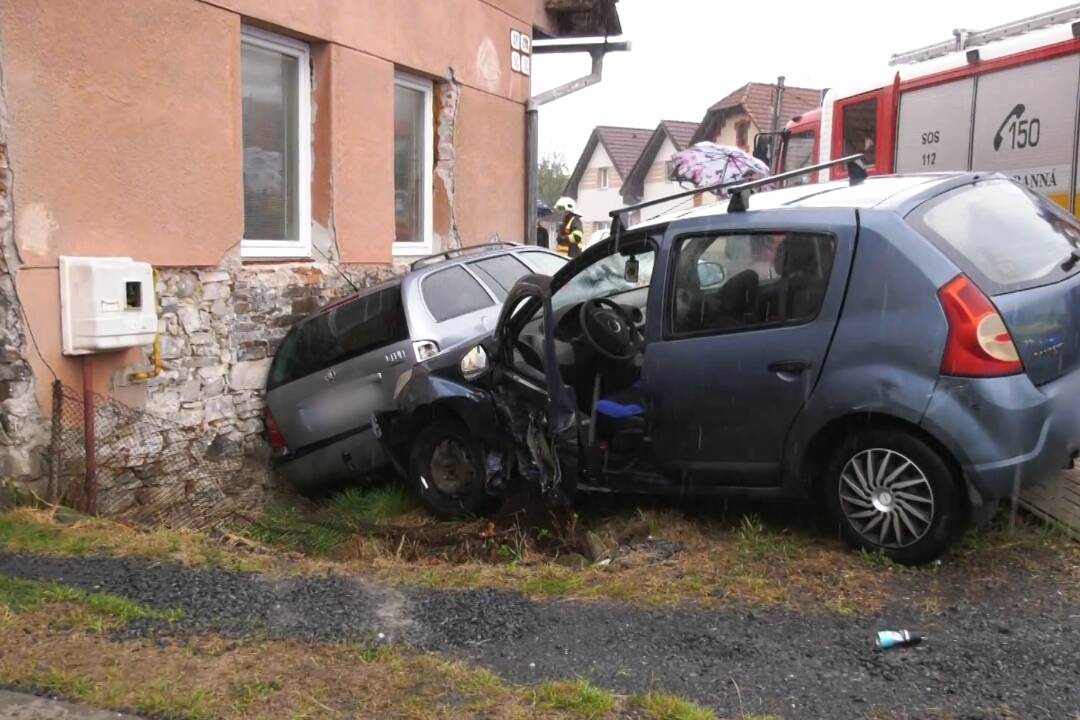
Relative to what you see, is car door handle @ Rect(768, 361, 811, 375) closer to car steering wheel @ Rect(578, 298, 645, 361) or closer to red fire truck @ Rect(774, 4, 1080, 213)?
car steering wheel @ Rect(578, 298, 645, 361)

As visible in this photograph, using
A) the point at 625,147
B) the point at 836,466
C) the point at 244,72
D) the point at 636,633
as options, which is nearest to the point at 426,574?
the point at 636,633

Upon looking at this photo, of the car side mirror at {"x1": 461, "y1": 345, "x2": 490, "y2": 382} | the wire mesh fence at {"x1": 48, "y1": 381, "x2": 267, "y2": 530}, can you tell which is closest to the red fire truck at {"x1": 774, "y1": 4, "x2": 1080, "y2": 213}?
the car side mirror at {"x1": 461, "y1": 345, "x2": 490, "y2": 382}

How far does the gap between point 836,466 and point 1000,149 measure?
6671 millimetres

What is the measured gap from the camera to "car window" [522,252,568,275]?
873cm

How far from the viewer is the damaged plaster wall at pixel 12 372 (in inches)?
239

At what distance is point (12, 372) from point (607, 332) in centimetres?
351

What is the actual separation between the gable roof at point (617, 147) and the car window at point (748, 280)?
5015 cm

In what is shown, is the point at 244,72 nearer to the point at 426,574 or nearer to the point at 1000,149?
the point at 426,574

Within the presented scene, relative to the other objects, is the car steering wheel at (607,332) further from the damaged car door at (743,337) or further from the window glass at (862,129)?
the window glass at (862,129)

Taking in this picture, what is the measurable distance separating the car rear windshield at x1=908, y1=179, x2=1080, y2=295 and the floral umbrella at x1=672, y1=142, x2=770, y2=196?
23.4 ft

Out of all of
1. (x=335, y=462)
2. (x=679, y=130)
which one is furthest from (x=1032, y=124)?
(x=679, y=130)

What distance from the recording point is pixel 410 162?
10.7 m

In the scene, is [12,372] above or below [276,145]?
below

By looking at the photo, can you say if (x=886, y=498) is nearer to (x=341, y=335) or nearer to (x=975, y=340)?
(x=975, y=340)
